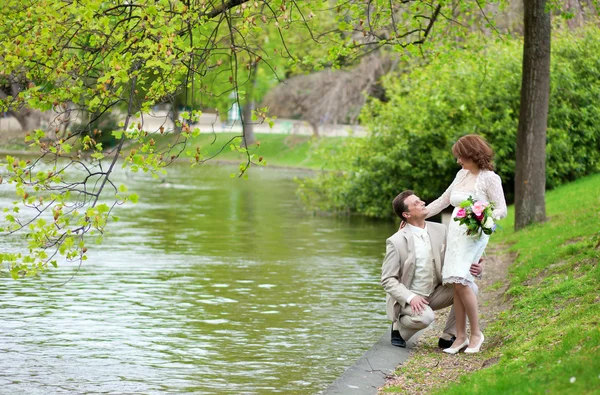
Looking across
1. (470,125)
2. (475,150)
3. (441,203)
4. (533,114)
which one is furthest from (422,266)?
(470,125)

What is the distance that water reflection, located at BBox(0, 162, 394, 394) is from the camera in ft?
30.5

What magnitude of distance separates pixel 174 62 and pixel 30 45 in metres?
1.23

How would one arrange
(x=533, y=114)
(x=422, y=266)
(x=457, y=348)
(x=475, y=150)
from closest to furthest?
(x=475, y=150)
(x=457, y=348)
(x=422, y=266)
(x=533, y=114)

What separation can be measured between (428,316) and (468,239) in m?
0.81

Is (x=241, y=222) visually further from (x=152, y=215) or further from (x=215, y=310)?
(x=215, y=310)

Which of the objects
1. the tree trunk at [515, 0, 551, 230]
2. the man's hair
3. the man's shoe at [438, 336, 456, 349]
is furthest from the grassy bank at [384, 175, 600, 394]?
the man's hair

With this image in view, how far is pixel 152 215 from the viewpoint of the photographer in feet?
85.4

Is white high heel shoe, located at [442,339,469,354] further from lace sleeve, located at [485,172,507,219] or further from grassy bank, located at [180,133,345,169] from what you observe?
grassy bank, located at [180,133,345,169]

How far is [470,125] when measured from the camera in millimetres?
24719

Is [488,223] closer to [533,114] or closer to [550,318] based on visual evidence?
[550,318]

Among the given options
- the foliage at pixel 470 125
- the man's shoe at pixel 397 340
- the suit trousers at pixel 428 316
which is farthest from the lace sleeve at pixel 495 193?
the foliage at pixel 470 125

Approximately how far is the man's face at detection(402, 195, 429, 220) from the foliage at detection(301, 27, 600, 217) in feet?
48.6

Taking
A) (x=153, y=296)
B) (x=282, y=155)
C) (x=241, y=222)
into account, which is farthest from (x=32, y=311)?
(x=282, y=155)

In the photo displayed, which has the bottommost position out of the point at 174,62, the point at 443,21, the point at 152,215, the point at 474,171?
the point at 152,215
